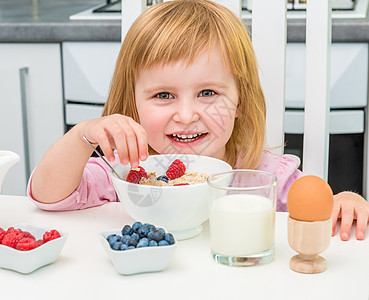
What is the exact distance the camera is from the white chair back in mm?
1219

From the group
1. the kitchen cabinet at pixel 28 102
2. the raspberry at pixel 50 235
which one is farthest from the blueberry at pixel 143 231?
the kitchen cabinet at pixel 28 102

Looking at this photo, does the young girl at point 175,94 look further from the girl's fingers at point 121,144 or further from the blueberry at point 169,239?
the blueberry at point 169,239

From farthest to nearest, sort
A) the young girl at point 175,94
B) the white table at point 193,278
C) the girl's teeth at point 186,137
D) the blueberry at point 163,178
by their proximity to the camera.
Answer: the girl's teeth at point 186,137, the young girl at point 175,94, the blueberry at point 163,178, the white table at point 193,278

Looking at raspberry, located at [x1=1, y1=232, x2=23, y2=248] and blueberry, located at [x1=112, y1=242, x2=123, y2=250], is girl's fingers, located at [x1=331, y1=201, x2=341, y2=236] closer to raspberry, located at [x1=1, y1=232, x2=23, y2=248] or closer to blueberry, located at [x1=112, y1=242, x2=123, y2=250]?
blueberry, located at [x1=112, y1=242, x2=123, y2=250]

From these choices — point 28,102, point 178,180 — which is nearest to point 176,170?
point 178,180

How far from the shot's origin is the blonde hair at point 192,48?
3.74 ft

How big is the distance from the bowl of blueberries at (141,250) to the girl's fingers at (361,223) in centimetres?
30

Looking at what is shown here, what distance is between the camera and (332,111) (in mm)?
1831

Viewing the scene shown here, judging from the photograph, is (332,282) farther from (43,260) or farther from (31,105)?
(31,105)

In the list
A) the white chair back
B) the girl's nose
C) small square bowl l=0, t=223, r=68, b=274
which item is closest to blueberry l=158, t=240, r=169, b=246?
small square bowl l=0, t=223, r=68, b=274

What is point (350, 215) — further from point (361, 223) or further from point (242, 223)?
point (242, 223)

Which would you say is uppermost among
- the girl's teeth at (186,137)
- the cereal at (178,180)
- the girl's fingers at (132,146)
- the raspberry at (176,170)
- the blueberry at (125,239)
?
the girl's fingers at (132,146)

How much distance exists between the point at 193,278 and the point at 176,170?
26 cm

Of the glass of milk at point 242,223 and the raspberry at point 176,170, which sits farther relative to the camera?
the raspberry at point 176,170
